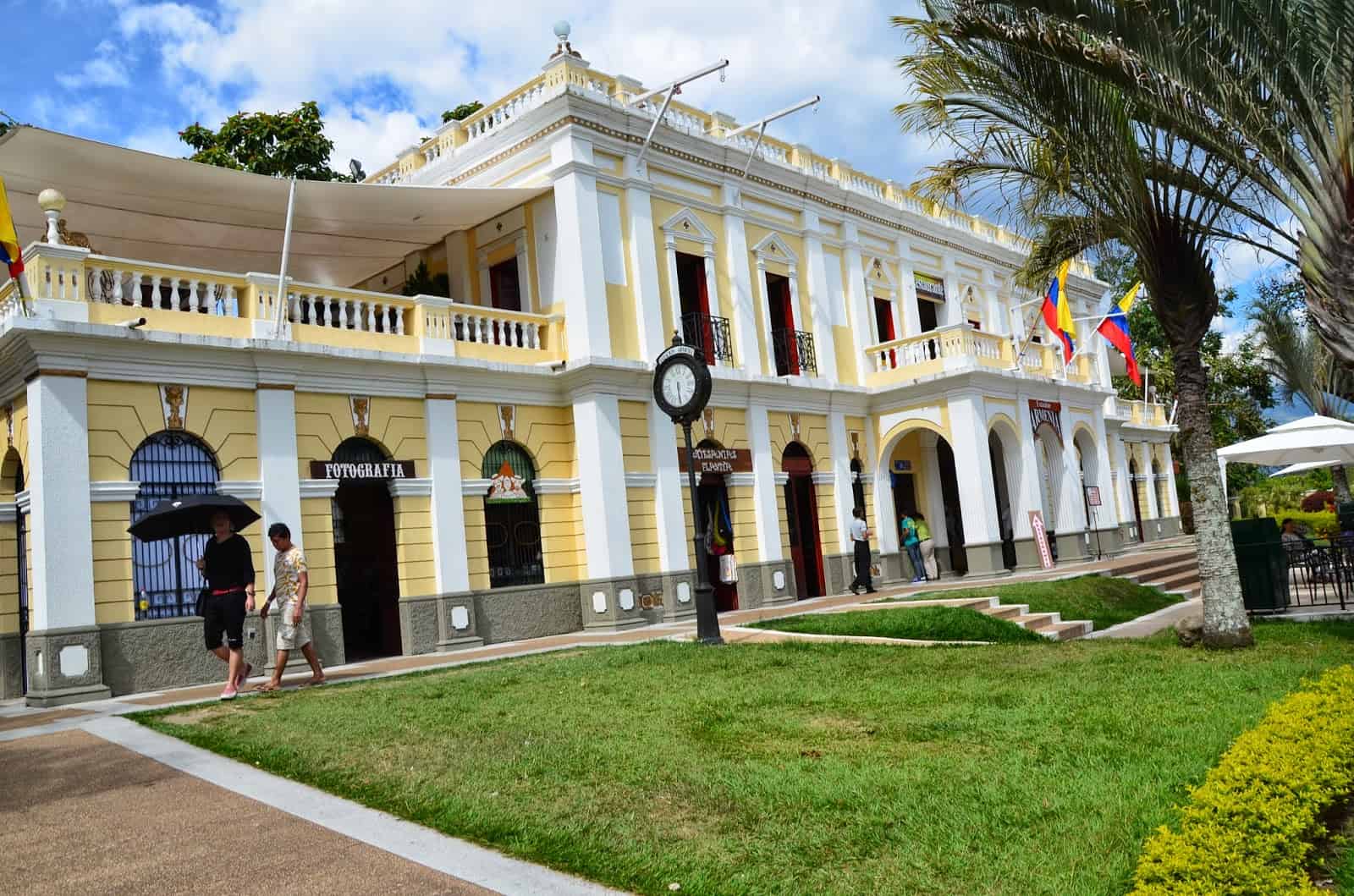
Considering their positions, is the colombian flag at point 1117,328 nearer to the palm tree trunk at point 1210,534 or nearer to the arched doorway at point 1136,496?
the arched doorway at point 1136,496

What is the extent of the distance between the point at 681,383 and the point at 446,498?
464 cm

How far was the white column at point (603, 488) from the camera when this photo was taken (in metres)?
17.5

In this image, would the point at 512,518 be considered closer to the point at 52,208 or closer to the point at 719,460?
the point at 719,460

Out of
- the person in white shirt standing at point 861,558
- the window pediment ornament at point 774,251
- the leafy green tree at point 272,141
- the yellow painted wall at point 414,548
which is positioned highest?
the leafy green tree at point 272,141

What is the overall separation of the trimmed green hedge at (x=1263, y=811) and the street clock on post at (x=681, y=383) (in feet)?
26.6

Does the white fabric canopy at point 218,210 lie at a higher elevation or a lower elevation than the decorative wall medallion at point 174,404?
higher

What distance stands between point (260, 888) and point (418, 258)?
58.0 ft

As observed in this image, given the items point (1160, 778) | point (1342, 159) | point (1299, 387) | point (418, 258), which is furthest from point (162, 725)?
point (1299, 387)

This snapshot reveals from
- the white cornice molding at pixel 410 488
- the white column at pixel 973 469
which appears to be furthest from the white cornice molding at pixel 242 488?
the white column at pixel 973 469

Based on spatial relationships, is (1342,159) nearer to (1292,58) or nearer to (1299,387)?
(1292,58)

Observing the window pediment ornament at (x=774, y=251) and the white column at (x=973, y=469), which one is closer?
the window pediment ornament at (x=774, y=251)

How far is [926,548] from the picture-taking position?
2356cm

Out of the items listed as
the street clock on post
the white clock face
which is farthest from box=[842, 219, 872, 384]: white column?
the white clock face

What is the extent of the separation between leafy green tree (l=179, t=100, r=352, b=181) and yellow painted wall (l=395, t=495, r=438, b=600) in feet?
40.4
